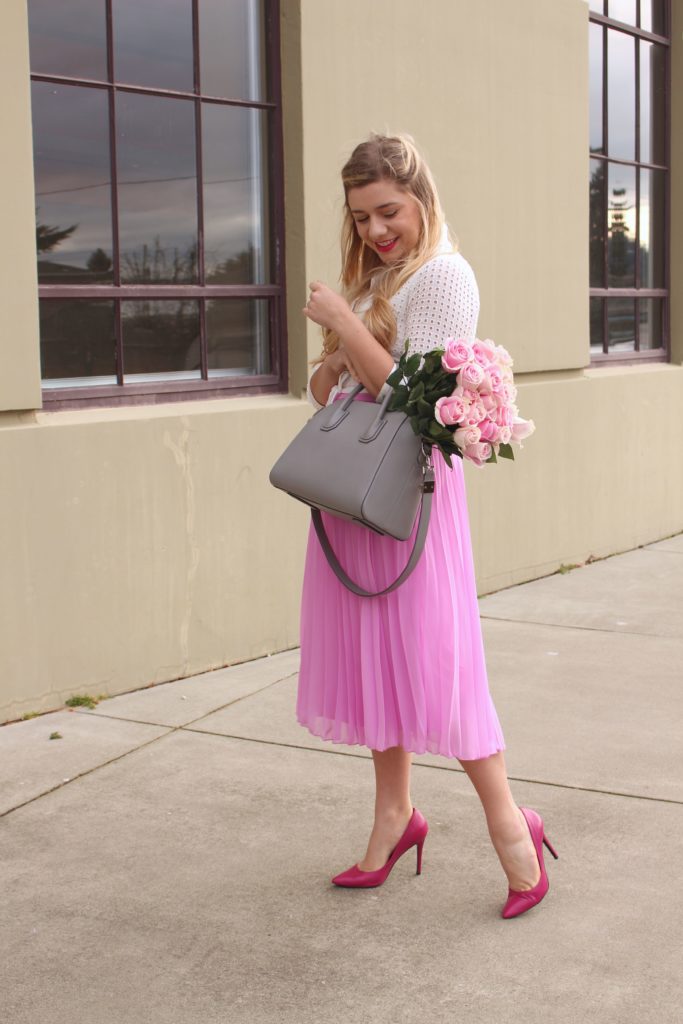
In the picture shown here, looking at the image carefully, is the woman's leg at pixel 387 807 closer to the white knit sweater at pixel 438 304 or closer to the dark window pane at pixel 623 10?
the white knit sweater at pixel 438 304

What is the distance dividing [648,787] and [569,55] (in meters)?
5.11

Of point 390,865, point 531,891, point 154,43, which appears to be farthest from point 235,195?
point 531,891

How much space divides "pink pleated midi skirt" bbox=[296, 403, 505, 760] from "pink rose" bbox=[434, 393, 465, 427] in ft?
1.11

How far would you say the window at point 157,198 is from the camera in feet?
17.7

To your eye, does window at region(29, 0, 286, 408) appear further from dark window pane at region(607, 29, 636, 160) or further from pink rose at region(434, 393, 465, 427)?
dark window pane at region(607, 29, 636, 160)

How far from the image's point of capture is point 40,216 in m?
5.34

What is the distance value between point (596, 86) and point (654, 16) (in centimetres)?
104

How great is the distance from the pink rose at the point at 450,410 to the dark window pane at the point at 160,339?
2.85m

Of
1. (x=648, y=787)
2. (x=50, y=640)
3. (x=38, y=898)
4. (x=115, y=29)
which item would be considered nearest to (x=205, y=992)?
(x=38, y=898)

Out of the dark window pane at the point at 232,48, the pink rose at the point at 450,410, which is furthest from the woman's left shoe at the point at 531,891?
the dark window pane at the point at 232,48

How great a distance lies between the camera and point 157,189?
228 inches

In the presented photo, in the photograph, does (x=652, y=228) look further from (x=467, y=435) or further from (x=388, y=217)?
(x=467, y=435)

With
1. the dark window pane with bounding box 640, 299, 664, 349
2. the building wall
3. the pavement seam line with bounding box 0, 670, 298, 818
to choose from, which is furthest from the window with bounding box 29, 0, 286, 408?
the dark window pane with bounding box 640, 299, 664, 349

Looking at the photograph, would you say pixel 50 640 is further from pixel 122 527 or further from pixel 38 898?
pixel 38 898
